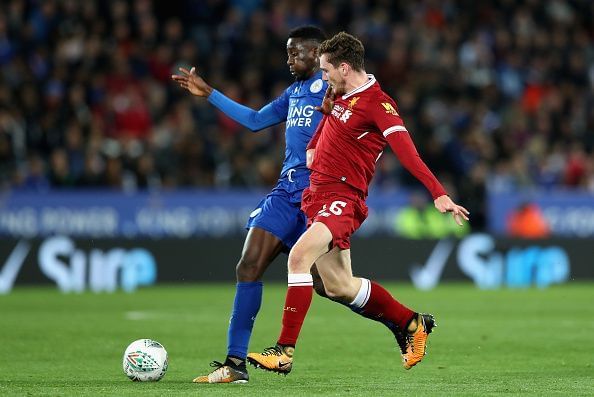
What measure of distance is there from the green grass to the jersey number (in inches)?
42.4

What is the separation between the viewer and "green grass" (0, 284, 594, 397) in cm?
770

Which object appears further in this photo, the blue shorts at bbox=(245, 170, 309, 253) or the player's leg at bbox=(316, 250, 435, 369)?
the blue shorts at bbox=(245, 170, 309, 253)

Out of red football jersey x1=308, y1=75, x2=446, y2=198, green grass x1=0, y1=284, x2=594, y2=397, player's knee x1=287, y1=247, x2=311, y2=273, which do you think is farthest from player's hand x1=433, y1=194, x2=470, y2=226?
green grass x1=0, y1=284, x2=594, y2=397

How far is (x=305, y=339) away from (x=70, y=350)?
2.29 meters

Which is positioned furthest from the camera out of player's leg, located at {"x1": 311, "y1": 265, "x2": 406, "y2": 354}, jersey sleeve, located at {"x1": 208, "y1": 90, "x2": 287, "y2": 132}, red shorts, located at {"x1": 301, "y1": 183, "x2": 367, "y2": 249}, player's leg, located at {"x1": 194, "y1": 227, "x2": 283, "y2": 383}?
jersey sleeve, located at {"x1": 208, "y1": 90, "x2": 287, "y2": 132}

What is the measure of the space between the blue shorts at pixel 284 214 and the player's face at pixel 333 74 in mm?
741

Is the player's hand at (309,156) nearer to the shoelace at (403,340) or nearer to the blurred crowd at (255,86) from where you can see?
the shoelace at (403,340)

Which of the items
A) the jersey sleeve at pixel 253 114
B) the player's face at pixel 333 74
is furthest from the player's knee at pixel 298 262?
the jersey sleeve at pixel 253 114

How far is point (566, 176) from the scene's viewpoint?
2248 centimetres

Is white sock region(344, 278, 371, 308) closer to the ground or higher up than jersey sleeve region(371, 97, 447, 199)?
closer to the ground

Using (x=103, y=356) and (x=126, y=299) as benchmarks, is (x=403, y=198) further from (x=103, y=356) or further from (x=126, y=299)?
(x=103, y=356)

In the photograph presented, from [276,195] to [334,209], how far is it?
643 millimetres

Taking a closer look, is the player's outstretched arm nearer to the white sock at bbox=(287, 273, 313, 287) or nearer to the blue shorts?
the blue shorts

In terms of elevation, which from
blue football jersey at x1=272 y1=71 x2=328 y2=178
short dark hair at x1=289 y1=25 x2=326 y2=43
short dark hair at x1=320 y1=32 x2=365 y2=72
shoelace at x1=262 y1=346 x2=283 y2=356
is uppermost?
short dark hair at x1=289 y1=25 x2=326 y2=43
